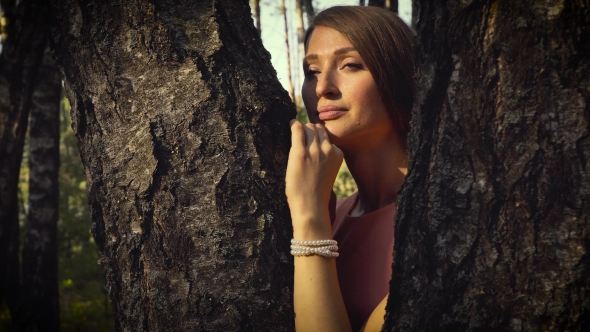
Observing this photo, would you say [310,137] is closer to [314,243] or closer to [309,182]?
[309,182]

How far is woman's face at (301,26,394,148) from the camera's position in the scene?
2.43 metres

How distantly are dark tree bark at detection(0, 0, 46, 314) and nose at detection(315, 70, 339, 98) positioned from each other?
2889 millimetres

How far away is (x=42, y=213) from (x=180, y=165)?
4984 mm

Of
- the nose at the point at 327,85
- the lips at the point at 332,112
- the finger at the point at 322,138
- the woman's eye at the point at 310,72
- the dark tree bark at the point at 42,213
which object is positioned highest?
the woman's eye at the point at 310,72

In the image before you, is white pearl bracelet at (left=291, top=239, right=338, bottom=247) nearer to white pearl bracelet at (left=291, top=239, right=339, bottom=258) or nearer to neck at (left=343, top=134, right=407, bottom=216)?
white pearl bracelet at (left=291, top=239, right=339, bottom=258)

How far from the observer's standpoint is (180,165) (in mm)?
1725

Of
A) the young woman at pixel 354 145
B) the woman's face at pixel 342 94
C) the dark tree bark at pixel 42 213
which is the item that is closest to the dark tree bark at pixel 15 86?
the dark tree bark at pixel 42 213

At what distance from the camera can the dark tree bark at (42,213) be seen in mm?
5992

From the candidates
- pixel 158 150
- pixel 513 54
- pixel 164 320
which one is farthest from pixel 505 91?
pixel 164 320

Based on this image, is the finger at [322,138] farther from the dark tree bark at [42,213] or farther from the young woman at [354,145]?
the dark tree bark at [42,213]

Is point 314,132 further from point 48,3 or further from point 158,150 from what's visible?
point 48,3

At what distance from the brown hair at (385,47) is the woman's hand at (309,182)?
582mm

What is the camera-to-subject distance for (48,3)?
6.35ft

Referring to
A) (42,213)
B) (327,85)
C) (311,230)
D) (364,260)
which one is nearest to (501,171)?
(311,230)
